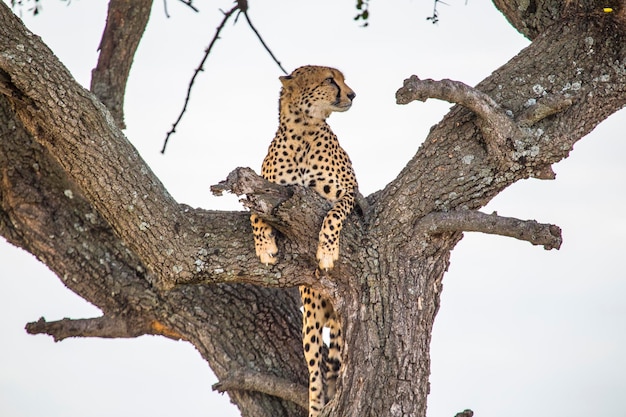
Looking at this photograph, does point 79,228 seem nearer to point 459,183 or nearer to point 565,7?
point 459,183

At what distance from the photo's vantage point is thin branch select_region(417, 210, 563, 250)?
4.85 m

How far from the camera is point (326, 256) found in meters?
5.22

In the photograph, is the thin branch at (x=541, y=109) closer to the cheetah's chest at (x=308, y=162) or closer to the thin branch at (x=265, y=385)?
the cheetah's chest at (x=308, y=162)

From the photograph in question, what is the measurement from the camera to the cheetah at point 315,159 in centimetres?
584

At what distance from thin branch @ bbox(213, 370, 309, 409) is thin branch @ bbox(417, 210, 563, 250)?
1.32 m

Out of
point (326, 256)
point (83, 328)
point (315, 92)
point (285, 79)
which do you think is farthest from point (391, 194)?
point (83, 328)

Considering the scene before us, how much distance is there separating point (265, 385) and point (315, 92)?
174cm

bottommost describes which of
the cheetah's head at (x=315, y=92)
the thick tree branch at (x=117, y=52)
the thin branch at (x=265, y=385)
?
the thin branch at (x=265, y=385)

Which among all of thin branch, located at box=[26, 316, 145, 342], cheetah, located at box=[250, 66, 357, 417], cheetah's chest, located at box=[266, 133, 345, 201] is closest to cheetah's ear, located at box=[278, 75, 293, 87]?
cheetah, located at box=[250, 66, 357, 417]

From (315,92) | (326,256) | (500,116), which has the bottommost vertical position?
(326,256)

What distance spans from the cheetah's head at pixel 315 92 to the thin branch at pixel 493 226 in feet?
3.29

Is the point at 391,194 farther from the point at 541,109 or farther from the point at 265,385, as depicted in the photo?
the point at 265,385

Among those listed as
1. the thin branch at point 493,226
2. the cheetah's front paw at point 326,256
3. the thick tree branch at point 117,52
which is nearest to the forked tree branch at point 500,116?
the thin branch at point 493,226

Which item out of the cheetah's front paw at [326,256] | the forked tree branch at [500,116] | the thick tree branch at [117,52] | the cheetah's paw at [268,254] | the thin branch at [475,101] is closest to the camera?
the thin branch at [475,101]
